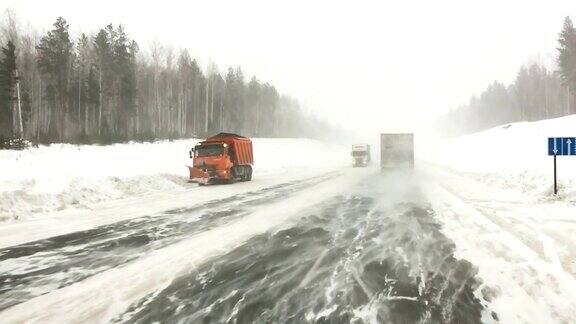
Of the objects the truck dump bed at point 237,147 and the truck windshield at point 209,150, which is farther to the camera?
the truck dump bed at point 237,147

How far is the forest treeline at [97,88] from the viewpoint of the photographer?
44906 millimetres

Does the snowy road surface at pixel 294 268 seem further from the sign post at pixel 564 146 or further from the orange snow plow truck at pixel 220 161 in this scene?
the orange snow plow truck at pixel 220 161

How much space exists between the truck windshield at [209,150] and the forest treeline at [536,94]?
63509 mm

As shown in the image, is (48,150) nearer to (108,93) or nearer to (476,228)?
(108,93)

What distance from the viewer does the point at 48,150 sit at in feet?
88.9

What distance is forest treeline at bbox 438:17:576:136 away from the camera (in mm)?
63312

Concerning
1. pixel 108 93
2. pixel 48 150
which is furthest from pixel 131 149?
pixel 108 93

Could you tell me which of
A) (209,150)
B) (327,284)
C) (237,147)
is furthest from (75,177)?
(327,284)

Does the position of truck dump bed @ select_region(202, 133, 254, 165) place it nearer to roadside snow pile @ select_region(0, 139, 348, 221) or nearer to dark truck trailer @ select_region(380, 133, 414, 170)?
roadside snow pile @ select_region(0, 139, 348, 221)

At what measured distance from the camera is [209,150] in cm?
2112

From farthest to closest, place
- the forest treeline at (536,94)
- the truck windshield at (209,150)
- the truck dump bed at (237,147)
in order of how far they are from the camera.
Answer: the forest treeline at (536,94) → the truck dump bed at (237,147) → the truck windshield at (209,150)

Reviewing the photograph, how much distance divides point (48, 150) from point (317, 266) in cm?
2771

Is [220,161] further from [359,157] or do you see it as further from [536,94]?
[536,94]

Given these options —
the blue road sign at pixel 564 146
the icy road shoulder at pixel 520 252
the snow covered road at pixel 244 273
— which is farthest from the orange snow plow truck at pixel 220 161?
the blue road sign at pixel 564 146
